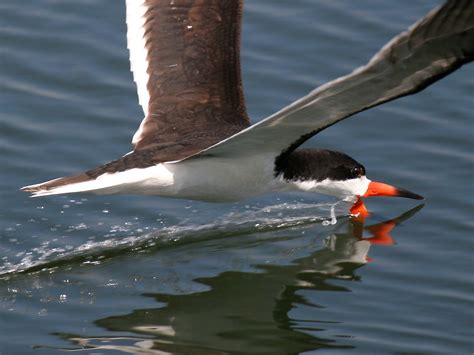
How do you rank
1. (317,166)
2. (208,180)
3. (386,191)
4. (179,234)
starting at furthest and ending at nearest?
A: (386,191) < (179,234) < (317,166) < (208,180)

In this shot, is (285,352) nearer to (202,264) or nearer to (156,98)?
(202,264)

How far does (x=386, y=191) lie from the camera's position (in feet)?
33.4

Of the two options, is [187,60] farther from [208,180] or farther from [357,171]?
[357,171]

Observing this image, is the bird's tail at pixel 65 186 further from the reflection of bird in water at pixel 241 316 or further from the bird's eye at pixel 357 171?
the bird's eye at pixel 357 171

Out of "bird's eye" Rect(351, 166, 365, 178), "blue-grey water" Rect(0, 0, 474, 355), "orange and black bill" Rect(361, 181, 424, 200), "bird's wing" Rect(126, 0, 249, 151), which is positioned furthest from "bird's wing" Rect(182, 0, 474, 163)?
"orange and black bill" Rect(361, 181, 424, 200)

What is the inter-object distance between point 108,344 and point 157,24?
2910mm

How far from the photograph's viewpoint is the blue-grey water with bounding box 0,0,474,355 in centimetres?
848

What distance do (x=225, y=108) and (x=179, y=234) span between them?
37.3 inches

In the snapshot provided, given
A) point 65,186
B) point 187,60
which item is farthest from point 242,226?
point 65,186

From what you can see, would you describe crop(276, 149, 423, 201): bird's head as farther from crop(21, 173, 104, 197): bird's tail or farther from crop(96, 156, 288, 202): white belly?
crop(21, 173, 104, 197): bird's tail

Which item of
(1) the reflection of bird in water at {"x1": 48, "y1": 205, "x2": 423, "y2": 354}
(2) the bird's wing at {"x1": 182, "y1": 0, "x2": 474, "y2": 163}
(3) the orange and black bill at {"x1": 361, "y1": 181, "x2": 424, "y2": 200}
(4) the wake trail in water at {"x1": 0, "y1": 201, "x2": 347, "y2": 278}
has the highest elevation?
(2) the bird's wing at {"x1": 182, "y1": 0, "x2": 474, "y2": 163}

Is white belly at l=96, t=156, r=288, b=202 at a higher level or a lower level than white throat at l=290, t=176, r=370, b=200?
higher

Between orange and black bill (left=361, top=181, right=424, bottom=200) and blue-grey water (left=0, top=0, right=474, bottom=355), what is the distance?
0.18 m

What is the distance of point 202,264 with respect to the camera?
9508mm
